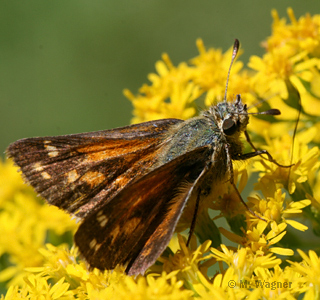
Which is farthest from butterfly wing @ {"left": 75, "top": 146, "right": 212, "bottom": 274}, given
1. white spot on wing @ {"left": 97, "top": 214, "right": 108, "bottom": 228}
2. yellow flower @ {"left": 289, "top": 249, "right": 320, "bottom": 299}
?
yellow flower @ {"left": 289, "top": 249, "right": 320, "bottom": 299}

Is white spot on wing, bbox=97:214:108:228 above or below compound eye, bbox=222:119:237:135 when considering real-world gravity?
below

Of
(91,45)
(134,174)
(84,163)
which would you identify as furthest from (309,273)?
(91,45)

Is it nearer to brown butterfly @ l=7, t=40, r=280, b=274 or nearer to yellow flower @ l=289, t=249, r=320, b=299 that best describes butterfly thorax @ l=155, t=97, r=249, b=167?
brown butterfly @ l=7, t=40, r=280, b=274

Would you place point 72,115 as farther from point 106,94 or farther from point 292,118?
point 292,118

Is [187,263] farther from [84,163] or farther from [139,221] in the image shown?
[84,163]

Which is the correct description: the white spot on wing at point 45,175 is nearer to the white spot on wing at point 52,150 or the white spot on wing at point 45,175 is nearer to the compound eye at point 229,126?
the white spot on wing at point 52,150

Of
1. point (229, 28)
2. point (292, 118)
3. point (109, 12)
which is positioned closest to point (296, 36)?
point (292, 118)
